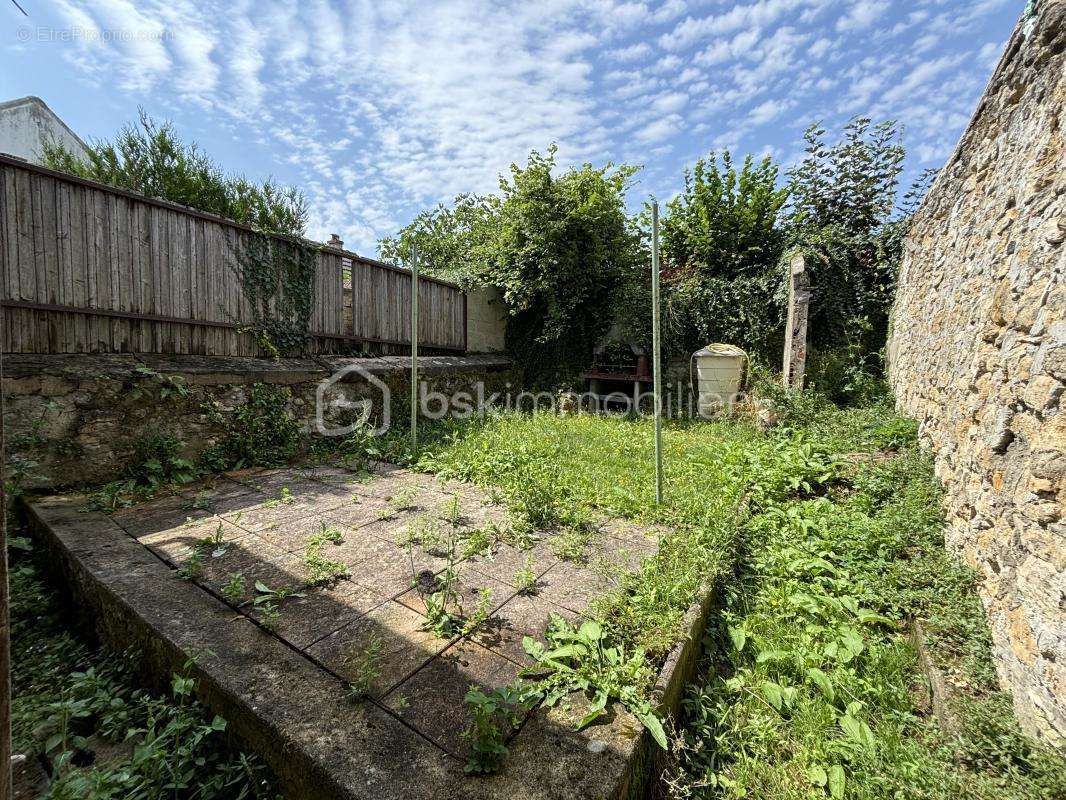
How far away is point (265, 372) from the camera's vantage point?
185 inches

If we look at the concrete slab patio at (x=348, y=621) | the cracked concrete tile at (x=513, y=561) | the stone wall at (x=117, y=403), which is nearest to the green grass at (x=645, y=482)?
the concrete slab patio at (x=348, y=621)

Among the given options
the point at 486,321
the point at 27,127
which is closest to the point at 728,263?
the point at 486,321

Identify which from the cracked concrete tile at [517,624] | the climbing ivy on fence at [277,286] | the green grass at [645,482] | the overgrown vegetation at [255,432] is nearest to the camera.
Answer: the cracked concrete tile at [517,624]

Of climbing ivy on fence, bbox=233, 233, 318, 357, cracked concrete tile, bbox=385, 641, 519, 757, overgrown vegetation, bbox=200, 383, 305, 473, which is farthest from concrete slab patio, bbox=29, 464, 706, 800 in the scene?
climbing ivy on fence, bbox=233, 233, 318, 357

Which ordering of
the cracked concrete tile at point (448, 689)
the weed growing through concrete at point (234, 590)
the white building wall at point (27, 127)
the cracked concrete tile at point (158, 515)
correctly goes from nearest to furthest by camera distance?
the cracked concrete tile at point (448, 689), the weed growing through concrete at point (234, 590), the cracked concrete tile at point (158, 515), the white building wall at point (27, 127)

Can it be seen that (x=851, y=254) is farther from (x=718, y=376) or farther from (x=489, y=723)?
(x=489, y=723)

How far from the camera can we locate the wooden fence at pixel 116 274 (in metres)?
3.48

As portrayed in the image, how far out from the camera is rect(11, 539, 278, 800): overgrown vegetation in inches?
55.9

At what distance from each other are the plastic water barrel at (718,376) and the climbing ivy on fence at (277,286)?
5.59m

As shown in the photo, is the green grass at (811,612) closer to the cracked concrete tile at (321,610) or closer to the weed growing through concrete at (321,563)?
the cracked concrete tile at (321,610)

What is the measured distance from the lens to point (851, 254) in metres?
6.63

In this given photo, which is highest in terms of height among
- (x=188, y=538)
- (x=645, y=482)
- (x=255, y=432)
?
(x=255, y=432)

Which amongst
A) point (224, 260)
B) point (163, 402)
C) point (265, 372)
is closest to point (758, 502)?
point (265, 372)

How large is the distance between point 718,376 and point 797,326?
4.02ft
